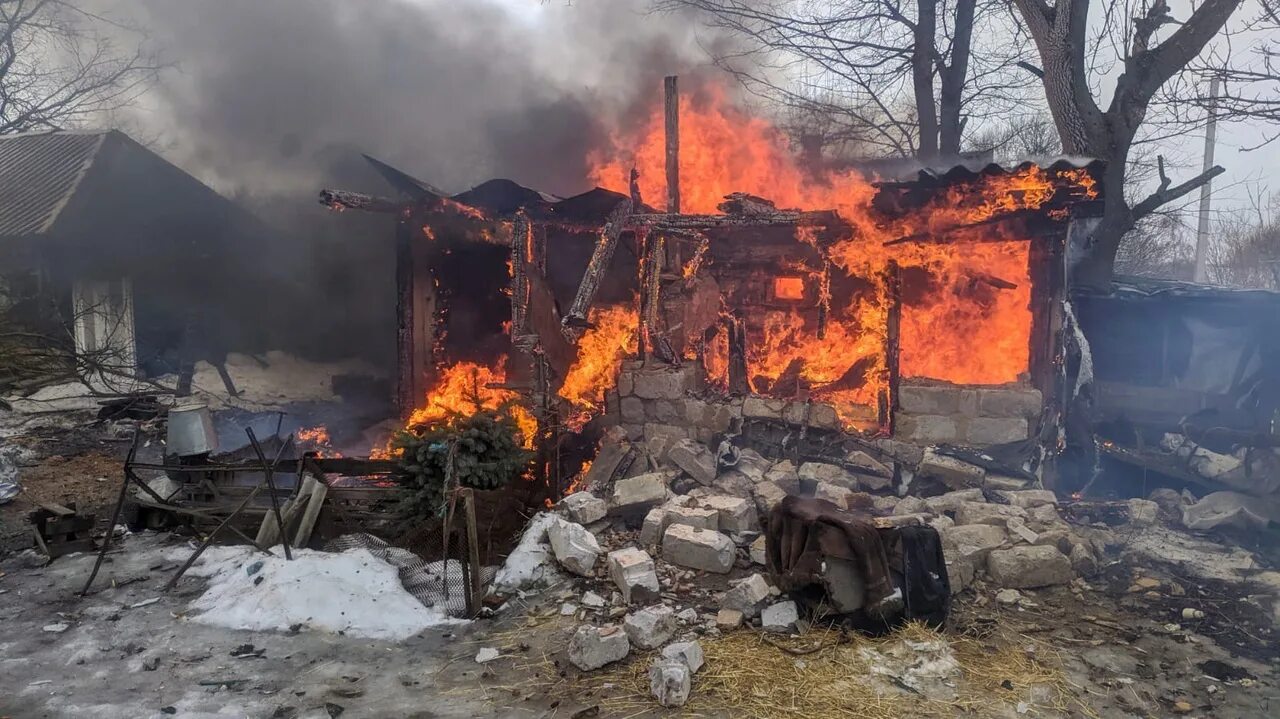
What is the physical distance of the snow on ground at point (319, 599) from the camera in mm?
5652

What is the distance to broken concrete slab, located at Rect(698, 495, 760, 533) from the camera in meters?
7.09

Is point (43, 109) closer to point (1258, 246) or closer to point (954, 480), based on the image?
point (954, 480)

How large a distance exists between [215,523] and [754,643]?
6229mm

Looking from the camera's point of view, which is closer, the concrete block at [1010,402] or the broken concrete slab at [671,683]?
the broken concrete slab at [671,683]

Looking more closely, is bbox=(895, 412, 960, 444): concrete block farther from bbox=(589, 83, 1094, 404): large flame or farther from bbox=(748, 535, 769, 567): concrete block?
bbox=(748, 535, 769, 567): concrete block

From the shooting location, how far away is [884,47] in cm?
1659

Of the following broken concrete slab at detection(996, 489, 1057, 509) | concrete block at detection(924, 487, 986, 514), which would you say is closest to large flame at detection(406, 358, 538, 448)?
concrete block at detection(924, 487, 986, 514)

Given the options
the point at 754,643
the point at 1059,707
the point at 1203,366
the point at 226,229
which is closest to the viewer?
the point at 1059,707

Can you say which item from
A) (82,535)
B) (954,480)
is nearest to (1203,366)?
(954,480)

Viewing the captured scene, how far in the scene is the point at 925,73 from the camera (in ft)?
54.8

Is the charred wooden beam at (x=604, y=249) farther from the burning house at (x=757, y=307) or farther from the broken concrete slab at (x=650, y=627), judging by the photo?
the broken concrete slab at (x=650, y=627)

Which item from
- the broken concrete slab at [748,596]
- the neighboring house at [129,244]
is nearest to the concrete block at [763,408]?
the broken concrete slab at [748,596]

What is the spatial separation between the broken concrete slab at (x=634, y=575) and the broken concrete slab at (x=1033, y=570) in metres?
3.25

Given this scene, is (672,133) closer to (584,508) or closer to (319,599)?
(584,508)
